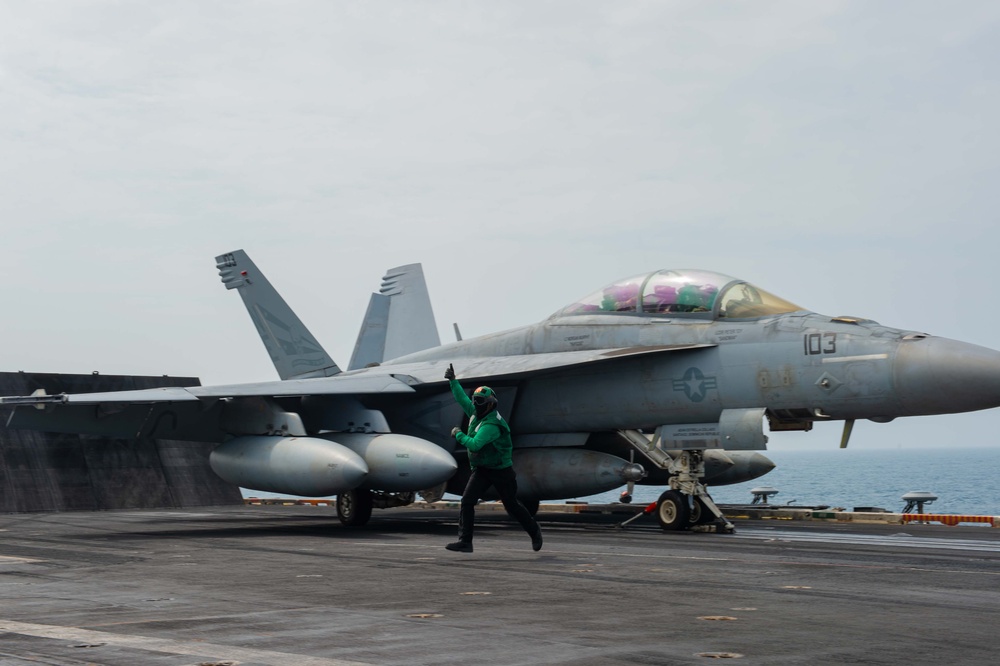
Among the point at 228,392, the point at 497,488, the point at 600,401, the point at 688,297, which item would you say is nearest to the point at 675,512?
the point at 600,401

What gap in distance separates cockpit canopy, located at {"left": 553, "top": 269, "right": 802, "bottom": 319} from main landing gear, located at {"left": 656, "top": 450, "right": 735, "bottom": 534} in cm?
216

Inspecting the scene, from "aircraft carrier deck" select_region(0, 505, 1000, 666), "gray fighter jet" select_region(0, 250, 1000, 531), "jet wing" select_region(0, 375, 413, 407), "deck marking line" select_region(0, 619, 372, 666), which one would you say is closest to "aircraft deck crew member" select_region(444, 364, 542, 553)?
"aircraft carrier deck" select_region(0, 505, 1000, 666)

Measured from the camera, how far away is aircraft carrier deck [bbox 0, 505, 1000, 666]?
559 centimetres

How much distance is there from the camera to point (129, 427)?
57.1 feet

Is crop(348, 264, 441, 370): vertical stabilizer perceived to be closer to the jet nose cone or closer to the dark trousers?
the jet nose cone

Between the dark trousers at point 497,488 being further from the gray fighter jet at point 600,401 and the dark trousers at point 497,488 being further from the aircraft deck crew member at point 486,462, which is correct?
the gray fighter jet at point 600,401

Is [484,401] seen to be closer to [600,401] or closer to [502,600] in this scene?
[502,600]

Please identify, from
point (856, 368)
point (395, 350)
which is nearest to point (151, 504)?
point (395, 350)

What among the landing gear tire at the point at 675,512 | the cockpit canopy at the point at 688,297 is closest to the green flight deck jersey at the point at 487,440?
the landing gear tire at the point at 675,512

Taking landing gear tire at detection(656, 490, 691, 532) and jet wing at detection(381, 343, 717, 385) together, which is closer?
landing gear tire at detection(656, 490, 691, 532)

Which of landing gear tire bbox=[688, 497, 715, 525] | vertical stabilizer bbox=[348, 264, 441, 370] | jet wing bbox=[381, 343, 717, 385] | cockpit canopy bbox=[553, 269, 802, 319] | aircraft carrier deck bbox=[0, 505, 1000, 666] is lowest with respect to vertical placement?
aircraft carrier deck bbox=[0, 505, 1000, 666]

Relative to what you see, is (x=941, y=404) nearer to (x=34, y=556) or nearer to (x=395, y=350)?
(x=34, y=556)

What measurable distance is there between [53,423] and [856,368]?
1162 centimetres

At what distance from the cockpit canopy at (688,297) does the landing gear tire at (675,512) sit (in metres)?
2.53
